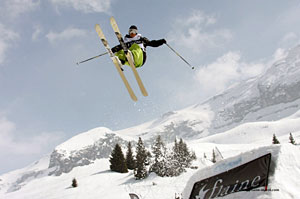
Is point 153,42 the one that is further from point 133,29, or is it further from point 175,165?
point 175,165

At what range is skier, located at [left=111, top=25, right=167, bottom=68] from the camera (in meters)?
7.69

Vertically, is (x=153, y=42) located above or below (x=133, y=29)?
below

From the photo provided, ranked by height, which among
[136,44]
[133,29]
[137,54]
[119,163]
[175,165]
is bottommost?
[175,165]

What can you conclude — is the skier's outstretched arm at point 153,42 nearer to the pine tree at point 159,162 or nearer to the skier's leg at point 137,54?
the skier's leg at point 137,54

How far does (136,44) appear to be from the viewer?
7.73 metres

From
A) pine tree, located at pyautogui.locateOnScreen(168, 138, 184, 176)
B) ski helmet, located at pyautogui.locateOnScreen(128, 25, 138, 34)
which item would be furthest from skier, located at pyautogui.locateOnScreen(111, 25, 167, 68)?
pine tree, located at pyautogui.locateOnScreen(168, 138, 184, 176)

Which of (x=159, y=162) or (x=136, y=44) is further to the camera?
(x=159, y=162)

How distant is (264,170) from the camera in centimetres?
548

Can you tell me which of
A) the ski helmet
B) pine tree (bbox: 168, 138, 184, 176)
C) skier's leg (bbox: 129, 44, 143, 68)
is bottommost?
pine tree (bbox: 168, 138, 184, 176)

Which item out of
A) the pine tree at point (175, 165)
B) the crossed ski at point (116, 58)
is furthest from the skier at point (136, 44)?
the pine tree at point (175, 165)

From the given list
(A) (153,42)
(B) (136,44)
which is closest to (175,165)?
(A) (153,42)

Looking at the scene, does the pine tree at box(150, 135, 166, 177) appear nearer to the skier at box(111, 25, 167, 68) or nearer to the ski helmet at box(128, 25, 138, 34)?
the skier at box(111, 25, 167, 68)

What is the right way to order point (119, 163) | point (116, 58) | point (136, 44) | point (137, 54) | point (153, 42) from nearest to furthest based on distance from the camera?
point (137, 54) < point (116, 58) < point (136, 44) < point (153, 42) < point (119, 163)

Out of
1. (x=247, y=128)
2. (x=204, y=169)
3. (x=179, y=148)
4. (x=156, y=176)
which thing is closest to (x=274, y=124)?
(x=247, y=128)
